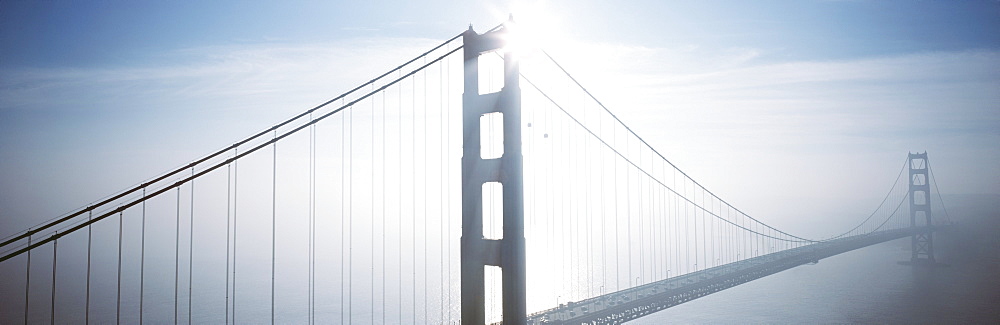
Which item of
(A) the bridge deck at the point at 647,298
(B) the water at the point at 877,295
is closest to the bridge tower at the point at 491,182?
(A) the bridge deck at the point at 647,298

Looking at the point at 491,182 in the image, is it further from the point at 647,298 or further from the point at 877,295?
the point at 877,295

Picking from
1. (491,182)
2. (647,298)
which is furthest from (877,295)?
(491,182)

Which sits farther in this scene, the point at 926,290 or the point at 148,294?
the point at 148,294

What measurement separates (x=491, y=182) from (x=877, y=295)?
80.0 metres

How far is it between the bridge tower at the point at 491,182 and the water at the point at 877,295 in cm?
5959

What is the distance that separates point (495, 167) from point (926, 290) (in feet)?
270

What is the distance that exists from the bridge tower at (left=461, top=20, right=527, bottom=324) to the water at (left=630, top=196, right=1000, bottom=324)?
59586 mm

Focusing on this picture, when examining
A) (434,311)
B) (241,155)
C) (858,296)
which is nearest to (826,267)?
(858,296)

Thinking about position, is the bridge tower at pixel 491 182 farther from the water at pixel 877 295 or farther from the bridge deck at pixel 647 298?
the water at pixel 877 295

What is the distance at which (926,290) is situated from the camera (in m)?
74.4

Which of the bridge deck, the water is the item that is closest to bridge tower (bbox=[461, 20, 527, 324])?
the bridge deck

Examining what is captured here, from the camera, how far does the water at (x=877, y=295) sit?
62.5m

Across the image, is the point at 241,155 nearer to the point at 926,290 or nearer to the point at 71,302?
the point at 926,290

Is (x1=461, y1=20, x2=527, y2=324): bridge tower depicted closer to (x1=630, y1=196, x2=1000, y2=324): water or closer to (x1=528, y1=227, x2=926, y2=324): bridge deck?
(x1=528, y1=227, x2=926, y2=324): bridge deck
